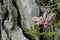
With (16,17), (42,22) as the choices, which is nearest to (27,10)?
(16,17)

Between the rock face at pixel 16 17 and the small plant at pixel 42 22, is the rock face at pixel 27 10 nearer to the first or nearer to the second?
the rock face at pixel 16 17

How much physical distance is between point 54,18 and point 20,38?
25cm

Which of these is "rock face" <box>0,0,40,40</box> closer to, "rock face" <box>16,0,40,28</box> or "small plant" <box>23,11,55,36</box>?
"rock face" <box>16,0,40,28</box>

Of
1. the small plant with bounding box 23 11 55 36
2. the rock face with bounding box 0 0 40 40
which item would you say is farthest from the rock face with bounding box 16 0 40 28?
the small plant with bounding box 23 11 55 36

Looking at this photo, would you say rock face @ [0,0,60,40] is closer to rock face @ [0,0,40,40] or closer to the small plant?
rock face @ [0,0,40,40]

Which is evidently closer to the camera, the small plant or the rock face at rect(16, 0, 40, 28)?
the small plant

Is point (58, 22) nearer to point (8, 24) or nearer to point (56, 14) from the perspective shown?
point (56, 14)

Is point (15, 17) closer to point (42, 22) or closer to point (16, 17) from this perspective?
point (16, 17)

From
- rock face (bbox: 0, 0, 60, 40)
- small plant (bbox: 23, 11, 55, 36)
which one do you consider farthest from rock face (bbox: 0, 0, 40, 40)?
small plant (bbox: 23, 11, 55, 36)

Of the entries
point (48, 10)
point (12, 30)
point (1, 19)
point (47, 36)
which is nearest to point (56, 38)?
point (47, 36)

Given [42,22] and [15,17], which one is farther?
[15,17]

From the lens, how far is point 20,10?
47.3 inches

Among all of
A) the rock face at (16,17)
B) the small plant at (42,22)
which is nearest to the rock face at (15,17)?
the rock face at (16,17)

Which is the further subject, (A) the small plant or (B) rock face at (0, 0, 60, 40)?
(B) rock face at (0, 0, 60, 40)
